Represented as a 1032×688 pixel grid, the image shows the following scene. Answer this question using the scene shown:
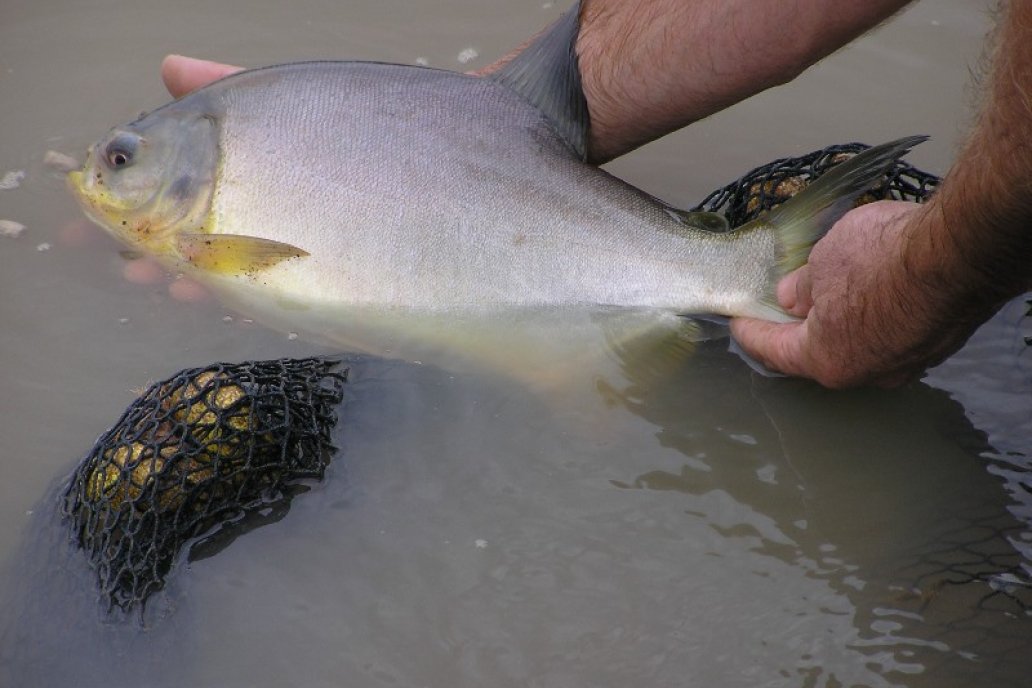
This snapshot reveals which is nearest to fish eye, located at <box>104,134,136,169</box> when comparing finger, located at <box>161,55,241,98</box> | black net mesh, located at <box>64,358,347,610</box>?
finger, located at <box>161,55,241,98</box>

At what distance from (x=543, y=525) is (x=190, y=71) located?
7.23 feet

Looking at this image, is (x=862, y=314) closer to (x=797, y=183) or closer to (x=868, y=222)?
(x=868, y=222)

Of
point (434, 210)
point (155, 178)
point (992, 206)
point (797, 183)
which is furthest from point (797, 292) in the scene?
point (155, 178)

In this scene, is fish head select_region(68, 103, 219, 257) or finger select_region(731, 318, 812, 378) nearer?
finger select_region(731, 318, 812, 378)

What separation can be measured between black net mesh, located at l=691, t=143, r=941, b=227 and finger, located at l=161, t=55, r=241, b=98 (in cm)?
185

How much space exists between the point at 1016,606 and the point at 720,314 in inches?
42.8

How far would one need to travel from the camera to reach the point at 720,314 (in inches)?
116

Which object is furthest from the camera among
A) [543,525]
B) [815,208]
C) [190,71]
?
[190,71]

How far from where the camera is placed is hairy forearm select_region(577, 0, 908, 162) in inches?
110

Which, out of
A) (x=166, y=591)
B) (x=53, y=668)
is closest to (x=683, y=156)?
(x=166, y=591)

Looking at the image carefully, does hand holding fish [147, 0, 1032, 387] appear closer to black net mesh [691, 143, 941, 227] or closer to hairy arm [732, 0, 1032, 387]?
hairy arm [732, 0, 1032, 387]

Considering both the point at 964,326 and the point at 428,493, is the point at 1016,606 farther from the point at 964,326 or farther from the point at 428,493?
the point at 428,493

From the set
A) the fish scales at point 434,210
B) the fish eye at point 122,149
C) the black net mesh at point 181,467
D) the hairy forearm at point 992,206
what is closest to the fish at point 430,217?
the fish scales at point 434,210

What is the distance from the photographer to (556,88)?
3.16 meters
